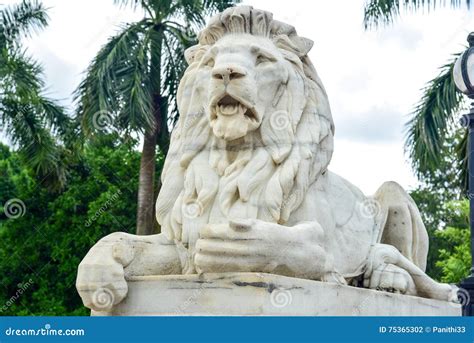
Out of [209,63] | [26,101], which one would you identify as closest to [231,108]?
[209,63]

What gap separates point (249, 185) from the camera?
8.26 m

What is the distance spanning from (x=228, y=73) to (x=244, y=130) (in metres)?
0.46

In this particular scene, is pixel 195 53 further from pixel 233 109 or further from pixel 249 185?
pixel 249 185

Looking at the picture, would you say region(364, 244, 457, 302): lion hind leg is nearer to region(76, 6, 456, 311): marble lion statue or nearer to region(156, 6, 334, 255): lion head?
region(76, 6, 456, 311): marble lion statue

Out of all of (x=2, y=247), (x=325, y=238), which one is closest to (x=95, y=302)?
(x=325, y=238)

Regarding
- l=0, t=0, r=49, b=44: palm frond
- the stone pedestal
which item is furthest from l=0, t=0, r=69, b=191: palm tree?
the stone pedestal

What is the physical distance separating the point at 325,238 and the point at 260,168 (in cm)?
77

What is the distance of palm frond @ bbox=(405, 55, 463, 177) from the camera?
18500 millimetres

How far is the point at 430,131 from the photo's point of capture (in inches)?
736

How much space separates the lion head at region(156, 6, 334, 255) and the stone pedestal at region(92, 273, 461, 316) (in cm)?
50

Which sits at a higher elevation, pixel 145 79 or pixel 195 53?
pixel 145 79

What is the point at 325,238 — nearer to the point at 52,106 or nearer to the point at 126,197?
the point at 52,106

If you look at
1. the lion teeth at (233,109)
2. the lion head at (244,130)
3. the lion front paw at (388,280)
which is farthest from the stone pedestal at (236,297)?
the lion teeth at (233,109)

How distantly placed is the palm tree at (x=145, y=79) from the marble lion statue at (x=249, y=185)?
34.4ft
